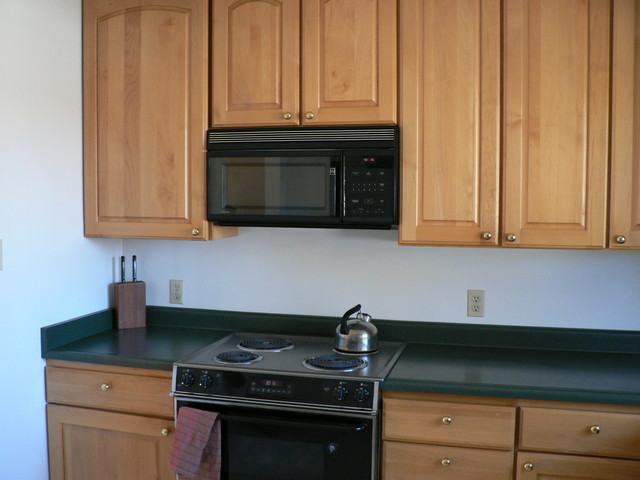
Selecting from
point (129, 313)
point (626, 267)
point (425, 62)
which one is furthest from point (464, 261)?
point (129, 313)

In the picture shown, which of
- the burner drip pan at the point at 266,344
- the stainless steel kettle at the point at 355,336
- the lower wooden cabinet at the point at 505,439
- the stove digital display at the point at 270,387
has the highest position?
the stainless steel kettle at the point at 355,336

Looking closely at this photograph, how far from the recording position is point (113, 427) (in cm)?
259

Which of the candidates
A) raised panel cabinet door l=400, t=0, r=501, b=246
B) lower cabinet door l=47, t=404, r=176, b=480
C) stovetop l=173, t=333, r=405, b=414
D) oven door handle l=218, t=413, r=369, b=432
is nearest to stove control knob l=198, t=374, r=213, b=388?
stovetop l=173, t=333, r=405, b=414

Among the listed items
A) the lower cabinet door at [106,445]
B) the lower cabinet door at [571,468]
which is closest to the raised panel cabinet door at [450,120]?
the lower cabinet door at [571,468]

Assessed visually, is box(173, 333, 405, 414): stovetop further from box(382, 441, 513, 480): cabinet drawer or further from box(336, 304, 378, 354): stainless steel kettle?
box(382, 441, 513, 480): cabinet drawer

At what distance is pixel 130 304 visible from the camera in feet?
9.94

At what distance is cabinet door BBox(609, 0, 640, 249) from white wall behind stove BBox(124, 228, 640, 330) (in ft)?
1.17

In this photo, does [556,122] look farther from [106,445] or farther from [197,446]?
[106,445]

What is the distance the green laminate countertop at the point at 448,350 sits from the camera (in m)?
2.21

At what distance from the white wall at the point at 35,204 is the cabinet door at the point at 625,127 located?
2049mm

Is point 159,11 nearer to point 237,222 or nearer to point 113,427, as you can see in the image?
point 237,222

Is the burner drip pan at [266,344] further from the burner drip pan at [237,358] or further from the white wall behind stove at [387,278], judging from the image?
the white wall behind stove at [387,278]

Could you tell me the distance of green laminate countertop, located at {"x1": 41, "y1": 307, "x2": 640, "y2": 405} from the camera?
7.27 feet

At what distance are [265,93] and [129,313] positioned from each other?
1171mm
